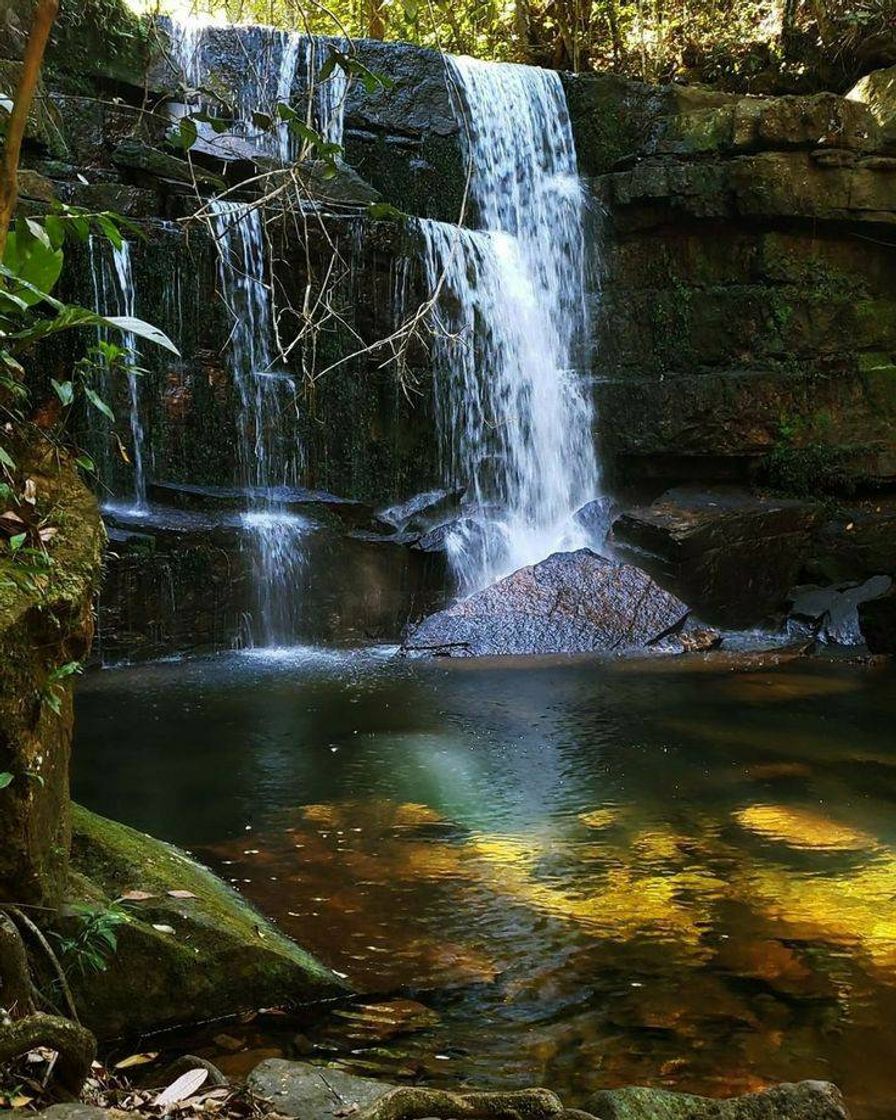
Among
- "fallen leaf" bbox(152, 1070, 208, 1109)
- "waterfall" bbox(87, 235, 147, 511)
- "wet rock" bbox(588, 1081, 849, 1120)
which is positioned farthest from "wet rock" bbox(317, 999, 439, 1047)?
"waterfall" bbox(87, 235, 147, 511)

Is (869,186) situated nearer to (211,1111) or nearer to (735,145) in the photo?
(735,145)

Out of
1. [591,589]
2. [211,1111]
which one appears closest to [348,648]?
[591,589]

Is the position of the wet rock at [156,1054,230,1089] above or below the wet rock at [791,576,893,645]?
above

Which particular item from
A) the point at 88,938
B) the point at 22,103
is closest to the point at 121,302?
the point at 22,103

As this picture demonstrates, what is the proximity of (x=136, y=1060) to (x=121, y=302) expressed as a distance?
9107mm

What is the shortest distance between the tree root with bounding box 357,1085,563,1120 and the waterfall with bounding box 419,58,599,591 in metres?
9.54

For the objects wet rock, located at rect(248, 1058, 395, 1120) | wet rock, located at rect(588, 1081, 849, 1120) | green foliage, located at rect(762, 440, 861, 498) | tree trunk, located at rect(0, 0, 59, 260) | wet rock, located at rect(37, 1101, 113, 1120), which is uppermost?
tree trunk, located at rect(0, 0, 59, 260)

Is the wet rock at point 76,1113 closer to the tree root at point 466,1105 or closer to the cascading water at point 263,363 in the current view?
the tree root at point 466,1105

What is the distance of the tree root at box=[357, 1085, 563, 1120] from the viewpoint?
80.4 inches

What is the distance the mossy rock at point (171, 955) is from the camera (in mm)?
2963

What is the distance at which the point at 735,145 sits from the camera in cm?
1307

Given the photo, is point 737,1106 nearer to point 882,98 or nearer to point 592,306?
point 592,306

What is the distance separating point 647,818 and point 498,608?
5340 millimetres

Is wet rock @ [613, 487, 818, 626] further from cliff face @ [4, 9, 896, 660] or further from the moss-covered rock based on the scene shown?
the moss-covered rock
